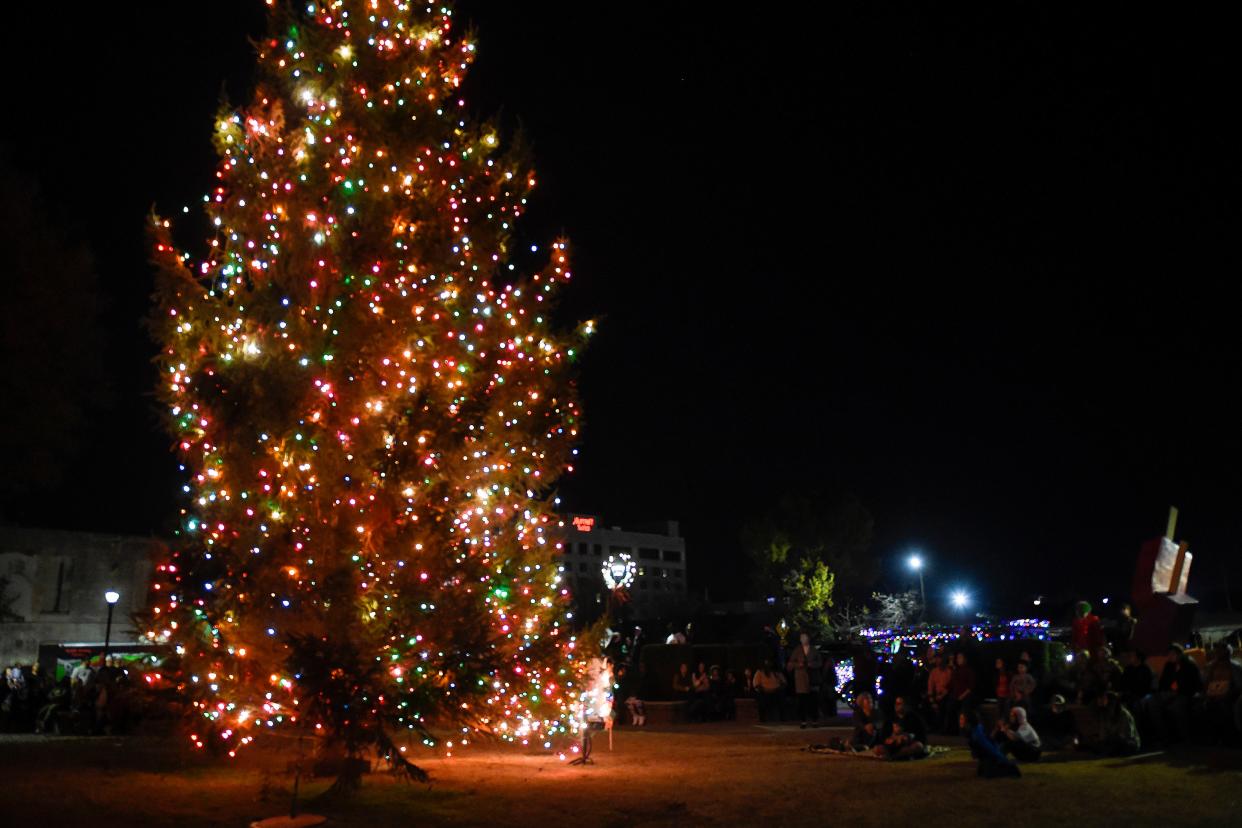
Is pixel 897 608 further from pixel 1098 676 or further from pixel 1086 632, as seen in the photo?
pixel 1098 676

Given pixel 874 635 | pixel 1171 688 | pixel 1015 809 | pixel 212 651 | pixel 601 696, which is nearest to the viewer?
pixel 1015 809

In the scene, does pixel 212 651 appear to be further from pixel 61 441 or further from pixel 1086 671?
pixel 61 441

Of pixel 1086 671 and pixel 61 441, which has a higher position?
pixel 61 441

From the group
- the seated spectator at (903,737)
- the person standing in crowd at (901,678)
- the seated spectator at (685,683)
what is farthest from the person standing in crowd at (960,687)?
the seated spectator at (685,683)

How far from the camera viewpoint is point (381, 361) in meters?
11.8

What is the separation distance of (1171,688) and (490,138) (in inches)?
469

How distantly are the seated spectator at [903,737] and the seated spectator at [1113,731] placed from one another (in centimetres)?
227

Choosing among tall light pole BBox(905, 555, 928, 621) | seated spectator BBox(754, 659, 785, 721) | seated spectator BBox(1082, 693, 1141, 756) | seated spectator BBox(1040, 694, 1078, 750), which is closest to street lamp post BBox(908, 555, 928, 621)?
tall light pole BBox(905, 555, 928, 621)

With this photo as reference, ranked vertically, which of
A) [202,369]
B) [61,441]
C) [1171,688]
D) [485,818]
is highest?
[61,441]

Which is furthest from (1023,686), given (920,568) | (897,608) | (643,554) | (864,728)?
(643,554)

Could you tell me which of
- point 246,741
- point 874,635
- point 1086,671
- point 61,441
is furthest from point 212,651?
point 874,635

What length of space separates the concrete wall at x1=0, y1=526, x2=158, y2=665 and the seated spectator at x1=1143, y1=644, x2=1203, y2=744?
98.7 ft

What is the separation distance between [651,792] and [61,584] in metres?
31.8

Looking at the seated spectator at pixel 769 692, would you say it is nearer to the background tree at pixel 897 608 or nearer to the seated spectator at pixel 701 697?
the seated spectator at pixel 701 697
